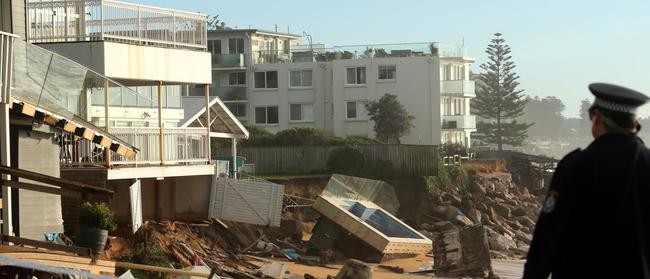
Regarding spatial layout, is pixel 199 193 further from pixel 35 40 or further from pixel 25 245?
pixel 25 245

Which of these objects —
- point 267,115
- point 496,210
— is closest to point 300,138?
point 496,210

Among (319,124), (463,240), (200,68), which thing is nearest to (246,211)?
(200,68)

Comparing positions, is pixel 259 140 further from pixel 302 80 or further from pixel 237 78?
pixel 237 78

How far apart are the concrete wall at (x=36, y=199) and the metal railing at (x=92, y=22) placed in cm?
593

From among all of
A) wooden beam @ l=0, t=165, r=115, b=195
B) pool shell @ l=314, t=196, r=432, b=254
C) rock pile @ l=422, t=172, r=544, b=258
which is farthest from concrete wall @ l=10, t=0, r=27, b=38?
rock pile @ l=422, t=172, r=544, b=258

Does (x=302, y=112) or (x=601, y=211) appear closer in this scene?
(x=601, y=211)

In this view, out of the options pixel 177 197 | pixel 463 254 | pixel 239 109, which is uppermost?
pixel 239 109

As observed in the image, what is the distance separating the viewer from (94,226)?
21.0 m

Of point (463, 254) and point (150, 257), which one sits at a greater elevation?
point (150, 257)

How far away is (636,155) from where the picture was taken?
5625 millimetres

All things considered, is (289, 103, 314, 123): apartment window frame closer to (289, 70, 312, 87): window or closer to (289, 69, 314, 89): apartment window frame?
(289, 69, 314, 89): apartment window frame

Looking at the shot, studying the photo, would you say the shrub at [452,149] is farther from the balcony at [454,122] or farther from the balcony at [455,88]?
the balcony at [455,88]

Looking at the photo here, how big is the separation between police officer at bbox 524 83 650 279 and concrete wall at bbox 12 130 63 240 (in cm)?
1524

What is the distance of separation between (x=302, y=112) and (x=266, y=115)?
254cm
